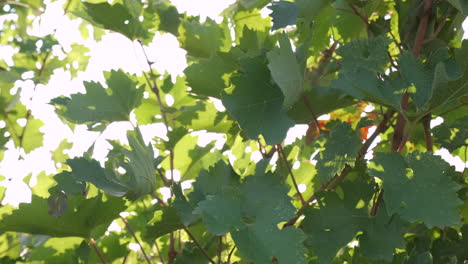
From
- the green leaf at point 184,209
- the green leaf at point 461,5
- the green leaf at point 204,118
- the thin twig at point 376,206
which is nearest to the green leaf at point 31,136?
the green leaf at point 204,118

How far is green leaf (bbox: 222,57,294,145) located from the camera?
0.81 meters

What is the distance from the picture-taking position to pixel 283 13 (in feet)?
2.99

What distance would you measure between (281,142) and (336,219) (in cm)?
13

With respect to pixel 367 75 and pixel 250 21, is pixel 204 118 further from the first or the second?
pixel 367 75

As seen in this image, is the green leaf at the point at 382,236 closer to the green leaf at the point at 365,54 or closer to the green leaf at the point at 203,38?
the green leaf at the point at 365,54

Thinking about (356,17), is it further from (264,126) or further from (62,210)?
(62,210)

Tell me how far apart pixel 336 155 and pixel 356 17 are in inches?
12.2

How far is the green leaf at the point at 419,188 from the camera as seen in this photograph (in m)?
0.71

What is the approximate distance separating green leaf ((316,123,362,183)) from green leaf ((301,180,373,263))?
1.6 inches

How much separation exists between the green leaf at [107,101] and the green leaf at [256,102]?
1.08 ft

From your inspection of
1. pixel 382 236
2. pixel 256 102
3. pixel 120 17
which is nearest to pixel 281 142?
pixel 256 102

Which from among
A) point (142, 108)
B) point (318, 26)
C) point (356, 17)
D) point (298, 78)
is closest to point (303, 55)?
point (298, 78)

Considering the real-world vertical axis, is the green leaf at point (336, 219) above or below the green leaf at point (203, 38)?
below

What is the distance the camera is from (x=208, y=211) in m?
0.70
